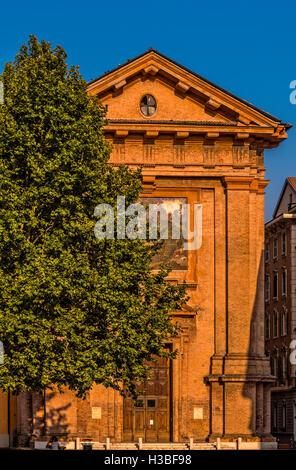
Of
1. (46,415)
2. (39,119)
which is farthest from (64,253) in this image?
(46,415)

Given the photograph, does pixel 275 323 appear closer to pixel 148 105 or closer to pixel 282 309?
pixel 282 309

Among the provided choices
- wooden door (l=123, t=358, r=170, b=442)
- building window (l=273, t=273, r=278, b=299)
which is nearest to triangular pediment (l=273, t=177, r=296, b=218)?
building window (l=273, t=273, r=278, b=299)

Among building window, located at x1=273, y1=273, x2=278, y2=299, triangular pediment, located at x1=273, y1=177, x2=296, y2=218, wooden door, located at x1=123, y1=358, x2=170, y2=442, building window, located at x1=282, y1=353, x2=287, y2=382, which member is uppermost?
triangular pediment, located at x1=273, y1=177, x2=296, y2=218

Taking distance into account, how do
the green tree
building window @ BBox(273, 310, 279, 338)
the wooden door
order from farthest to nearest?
building window @ BBox(273, 310, 279, 338), the wooden door, the green tree

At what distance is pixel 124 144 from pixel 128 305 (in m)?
14.7

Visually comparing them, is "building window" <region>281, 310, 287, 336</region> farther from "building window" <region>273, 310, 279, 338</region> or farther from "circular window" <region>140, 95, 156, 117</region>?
"circular window" <region>140, 95, 156, 117</region>

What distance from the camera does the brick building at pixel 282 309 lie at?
82312 mm

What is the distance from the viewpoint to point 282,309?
8488cm

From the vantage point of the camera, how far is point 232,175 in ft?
165

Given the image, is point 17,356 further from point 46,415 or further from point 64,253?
point 46,415

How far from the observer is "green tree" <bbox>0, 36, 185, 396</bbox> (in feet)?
118

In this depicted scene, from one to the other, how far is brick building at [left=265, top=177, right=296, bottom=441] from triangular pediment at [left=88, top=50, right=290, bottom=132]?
108 ft

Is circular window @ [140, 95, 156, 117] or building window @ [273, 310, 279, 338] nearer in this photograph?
circular window @ [140, 95, 156, 117]
